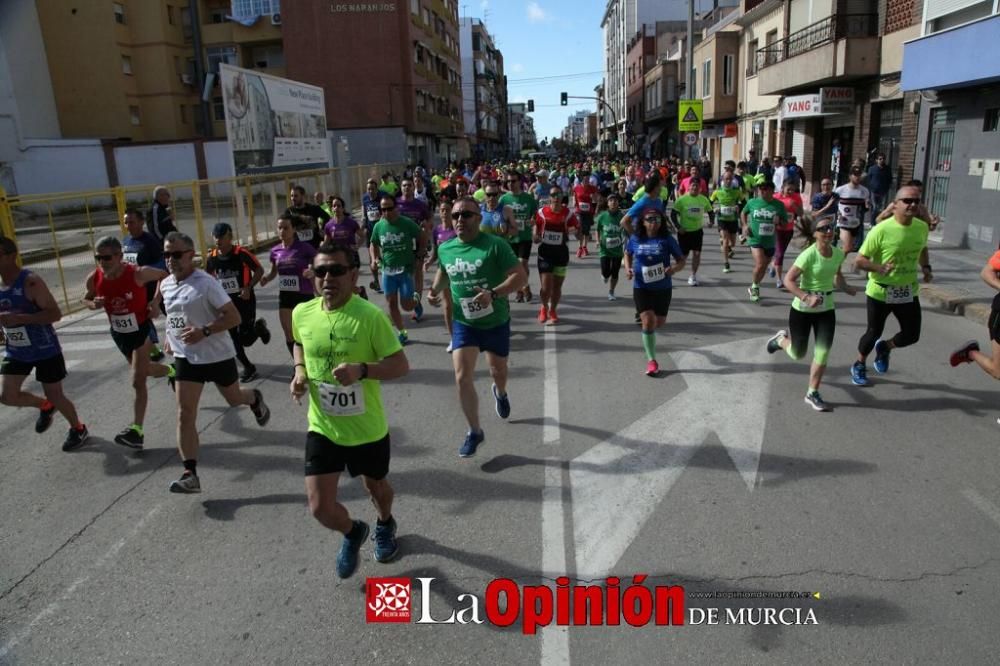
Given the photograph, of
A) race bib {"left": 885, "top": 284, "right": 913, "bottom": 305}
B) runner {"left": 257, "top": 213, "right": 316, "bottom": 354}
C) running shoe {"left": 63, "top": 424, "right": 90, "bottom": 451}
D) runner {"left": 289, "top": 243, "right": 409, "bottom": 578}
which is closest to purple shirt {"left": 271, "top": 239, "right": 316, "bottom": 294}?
runner {"left": 257, "top": 213, "right": 316, "bottom": 354}

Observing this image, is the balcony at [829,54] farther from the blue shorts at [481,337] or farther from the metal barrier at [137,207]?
the blue shorts at [481,337]

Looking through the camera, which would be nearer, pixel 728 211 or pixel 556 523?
pixel 556 523

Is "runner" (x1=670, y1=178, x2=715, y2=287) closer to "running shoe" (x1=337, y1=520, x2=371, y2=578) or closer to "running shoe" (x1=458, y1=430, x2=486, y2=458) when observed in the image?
"running shoe" (x1=458, y1=430, x2=486, y2=458)

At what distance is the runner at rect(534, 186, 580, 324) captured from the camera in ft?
31.6

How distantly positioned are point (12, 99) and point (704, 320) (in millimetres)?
37874

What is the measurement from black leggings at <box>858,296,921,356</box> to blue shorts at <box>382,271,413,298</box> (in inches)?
195

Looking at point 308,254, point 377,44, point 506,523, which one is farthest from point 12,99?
point 506,523

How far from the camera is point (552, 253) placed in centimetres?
962

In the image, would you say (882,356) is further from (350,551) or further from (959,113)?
(959,113)

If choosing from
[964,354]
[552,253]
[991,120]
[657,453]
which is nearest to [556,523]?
[657,453]

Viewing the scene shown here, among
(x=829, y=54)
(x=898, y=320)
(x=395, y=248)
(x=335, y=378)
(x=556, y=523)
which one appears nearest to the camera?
(x=335, y=378)

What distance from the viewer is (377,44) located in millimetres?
45156

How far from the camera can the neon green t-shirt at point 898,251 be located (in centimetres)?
654

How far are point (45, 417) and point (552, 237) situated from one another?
6165 millimetres
